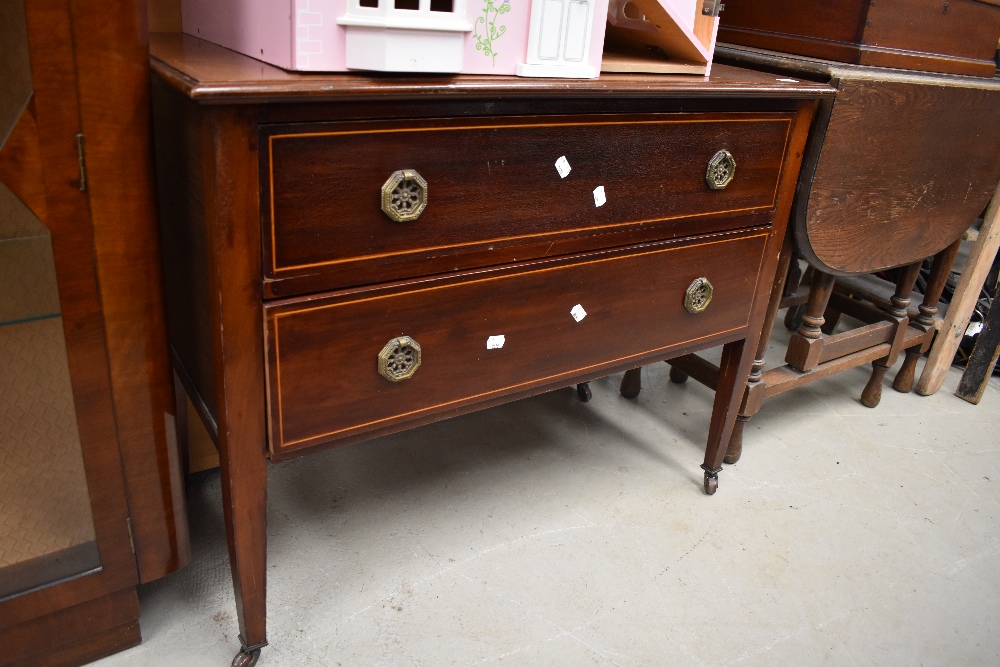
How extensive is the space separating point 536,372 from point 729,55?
96 centimetres

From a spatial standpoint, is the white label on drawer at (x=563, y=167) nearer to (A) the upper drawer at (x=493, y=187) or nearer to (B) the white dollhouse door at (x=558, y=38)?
(A) the upper drawer at (x=493, y=187)

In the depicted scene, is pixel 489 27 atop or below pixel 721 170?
atop

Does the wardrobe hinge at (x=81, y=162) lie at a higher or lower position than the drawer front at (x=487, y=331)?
higher

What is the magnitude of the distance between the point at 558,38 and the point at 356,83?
0.38m

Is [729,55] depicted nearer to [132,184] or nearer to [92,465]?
[132,184]

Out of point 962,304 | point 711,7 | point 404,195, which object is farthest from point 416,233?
point 962,304

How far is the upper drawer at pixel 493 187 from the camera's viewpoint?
1071 millimetres

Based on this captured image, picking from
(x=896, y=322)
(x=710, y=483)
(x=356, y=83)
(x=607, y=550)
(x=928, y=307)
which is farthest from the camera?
(x=928, y=307)

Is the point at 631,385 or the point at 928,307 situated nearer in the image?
the point at 631,385

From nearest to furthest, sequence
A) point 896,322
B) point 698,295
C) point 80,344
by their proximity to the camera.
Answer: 1. point 80,344
2. point 698,295
3. point 896,322

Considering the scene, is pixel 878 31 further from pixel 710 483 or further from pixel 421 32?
pixel 421 32

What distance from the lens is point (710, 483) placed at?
1.97 meters

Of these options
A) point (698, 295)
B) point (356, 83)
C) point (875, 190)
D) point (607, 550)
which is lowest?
point (607, 550)

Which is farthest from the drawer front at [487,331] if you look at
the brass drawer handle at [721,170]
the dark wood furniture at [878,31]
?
the dark wood furniture at [878,31]
